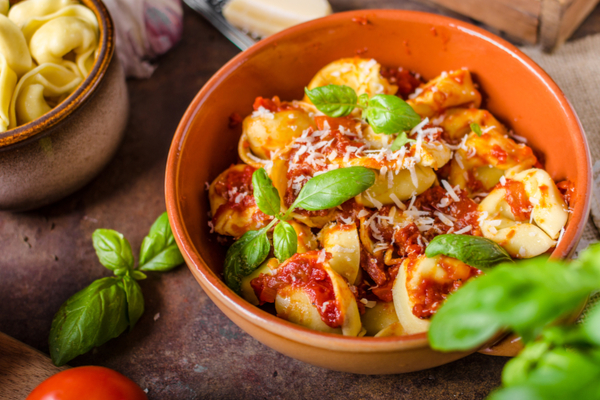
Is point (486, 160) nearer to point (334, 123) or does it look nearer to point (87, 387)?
point (334, 123)

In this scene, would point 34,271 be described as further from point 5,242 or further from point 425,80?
point 425,80

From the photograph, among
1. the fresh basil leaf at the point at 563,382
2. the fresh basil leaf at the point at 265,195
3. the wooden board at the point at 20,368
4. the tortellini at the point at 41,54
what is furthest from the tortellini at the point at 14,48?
the fresh basil leaf at the point at 563,382

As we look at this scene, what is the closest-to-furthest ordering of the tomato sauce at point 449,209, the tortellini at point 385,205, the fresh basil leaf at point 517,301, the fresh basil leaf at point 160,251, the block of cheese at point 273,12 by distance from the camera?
the fresh basil leaf at point 517,301, the tortellini at point 385,205, the tomato sauce at point 449,209, the fresh basil leaf at point 160,251, the block of cheese at point 273,12

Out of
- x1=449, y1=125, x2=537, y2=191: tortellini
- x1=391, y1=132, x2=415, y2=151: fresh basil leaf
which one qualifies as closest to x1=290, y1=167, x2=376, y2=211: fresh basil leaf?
x1=391, y1=132, x2=415, y2=151: fresh basil leaf

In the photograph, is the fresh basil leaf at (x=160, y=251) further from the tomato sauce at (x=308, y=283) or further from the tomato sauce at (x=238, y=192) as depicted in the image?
the tomato sauce at (x=308, y=283)

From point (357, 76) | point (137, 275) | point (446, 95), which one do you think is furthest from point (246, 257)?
point (446, 95)

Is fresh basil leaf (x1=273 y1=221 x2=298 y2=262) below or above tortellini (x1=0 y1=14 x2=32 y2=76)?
above

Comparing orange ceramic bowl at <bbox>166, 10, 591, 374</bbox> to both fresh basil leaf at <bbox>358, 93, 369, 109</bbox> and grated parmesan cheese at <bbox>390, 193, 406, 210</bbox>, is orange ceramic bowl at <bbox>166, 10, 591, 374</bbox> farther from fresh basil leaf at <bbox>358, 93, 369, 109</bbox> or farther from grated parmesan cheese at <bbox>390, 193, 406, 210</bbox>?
grated parmesan cheese at <bbox>390, 193, 406, 210</bbox>
